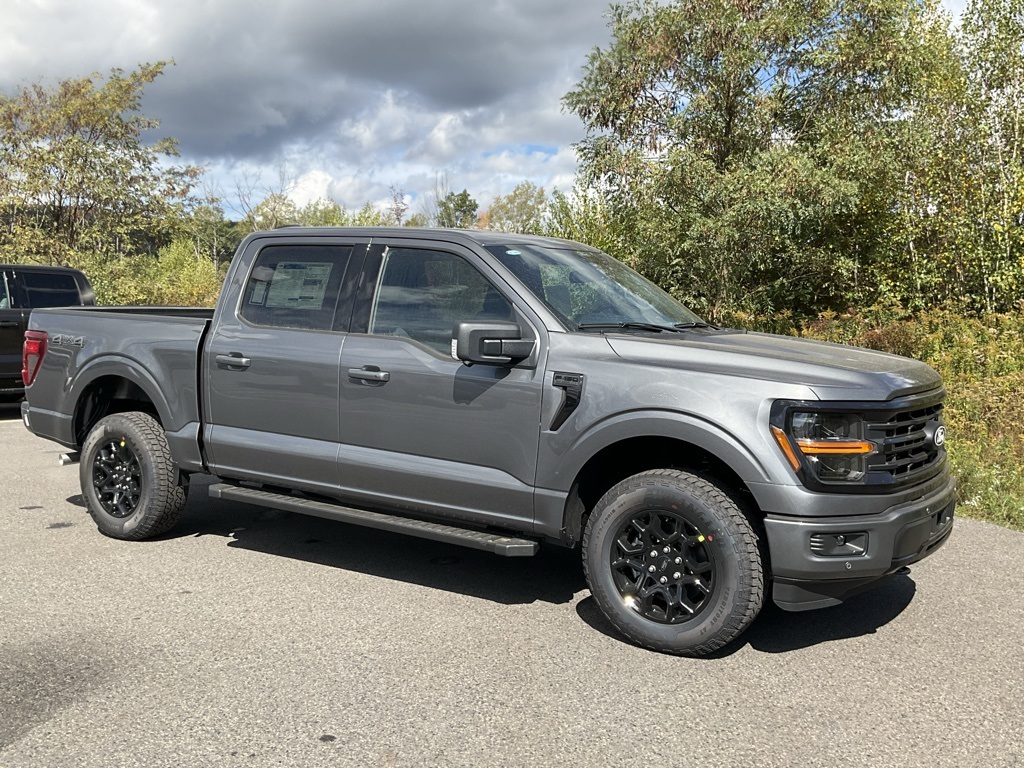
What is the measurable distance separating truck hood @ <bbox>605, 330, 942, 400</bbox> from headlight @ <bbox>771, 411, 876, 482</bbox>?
0.11m

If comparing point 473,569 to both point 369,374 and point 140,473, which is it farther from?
point 140,473

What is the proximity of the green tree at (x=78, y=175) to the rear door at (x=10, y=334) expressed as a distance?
12152 mm

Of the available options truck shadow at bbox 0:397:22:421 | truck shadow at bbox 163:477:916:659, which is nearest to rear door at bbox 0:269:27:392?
truck shadow at bbox 0:397:22:421

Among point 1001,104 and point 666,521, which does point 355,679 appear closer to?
point 666,521

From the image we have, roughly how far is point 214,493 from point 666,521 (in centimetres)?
278

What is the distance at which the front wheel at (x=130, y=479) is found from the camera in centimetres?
590

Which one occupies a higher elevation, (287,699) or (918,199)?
(918,199)

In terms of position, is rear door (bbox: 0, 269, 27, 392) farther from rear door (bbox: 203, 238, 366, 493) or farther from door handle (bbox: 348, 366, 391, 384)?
door handle (bbox: 348, 366, 391, 384)

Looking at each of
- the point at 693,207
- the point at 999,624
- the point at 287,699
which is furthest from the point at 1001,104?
the point at 287,699

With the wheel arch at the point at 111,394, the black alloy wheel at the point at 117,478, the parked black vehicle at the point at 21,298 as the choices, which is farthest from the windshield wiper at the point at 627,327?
the parked black vehicle at the point at 21,298

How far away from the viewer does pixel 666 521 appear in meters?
4.32

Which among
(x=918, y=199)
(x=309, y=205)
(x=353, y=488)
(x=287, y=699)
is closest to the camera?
(x=287, y=699)

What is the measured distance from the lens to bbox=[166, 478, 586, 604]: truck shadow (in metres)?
5.25

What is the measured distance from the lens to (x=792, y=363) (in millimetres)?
4176
